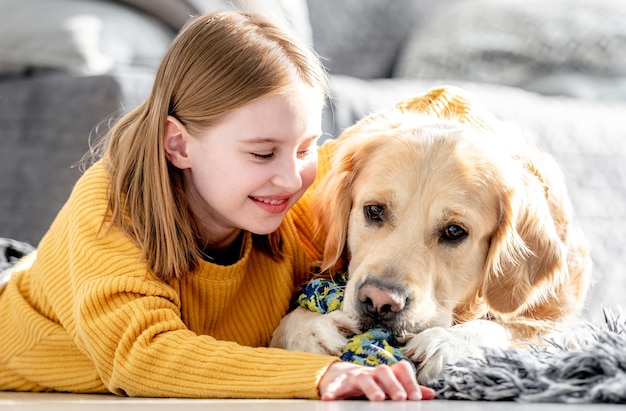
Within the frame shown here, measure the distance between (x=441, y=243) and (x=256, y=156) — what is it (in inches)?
16.6

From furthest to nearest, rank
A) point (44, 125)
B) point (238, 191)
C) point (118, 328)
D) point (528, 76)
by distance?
point (528, 76) < point (44, 125) < point (238, 191) < point (118, 328)

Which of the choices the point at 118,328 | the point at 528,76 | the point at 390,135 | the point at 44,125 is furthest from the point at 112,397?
the point at 528,76

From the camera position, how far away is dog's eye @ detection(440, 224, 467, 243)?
1.84 m

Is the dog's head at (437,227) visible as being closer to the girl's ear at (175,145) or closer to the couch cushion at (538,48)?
the girl's ear at (175,145)

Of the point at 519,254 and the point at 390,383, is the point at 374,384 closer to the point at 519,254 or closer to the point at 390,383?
the point at 390,383

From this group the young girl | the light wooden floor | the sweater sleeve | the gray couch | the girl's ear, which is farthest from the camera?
the gray couch

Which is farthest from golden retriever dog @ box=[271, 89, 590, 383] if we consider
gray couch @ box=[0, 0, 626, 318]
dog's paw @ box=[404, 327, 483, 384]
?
gray couch @ box=[0, 0, 626, 318]

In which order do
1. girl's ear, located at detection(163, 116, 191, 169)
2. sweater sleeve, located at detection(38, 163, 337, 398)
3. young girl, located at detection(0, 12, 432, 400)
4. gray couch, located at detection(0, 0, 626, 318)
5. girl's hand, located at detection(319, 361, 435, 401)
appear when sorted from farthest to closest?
1. gray couch, located at detection(0, 0, 626, 318)
2. girl's ear, located at detection(163, 116, 191, 169)
3. young girl, located at detection(0, 12, 432, 400)
4. sweater sleeve, located at detection(38, 163, 337, 398)
5. girl's hand, located at detection(319, 361, 435, 401)

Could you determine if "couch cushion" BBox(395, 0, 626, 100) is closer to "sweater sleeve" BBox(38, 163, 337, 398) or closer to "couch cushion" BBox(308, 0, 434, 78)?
"couch cushion" BBox(308, 0, 434, 78)

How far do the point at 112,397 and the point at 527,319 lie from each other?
904 millimetres

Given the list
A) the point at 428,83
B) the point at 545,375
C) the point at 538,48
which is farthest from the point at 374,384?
the point at 538,48

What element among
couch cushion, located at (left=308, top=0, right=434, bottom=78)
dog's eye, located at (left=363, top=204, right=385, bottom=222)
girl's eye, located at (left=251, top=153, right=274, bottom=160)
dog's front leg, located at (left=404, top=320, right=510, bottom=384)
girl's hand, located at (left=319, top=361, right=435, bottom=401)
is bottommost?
couch cushion, located at (left=308, top=0, right=434, bottom=78)

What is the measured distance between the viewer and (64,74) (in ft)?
9.45

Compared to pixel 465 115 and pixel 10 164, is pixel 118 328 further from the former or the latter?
pixel 10 164
